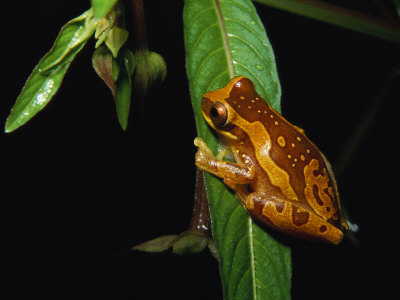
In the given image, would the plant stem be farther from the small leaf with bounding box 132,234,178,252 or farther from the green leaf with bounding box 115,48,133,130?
the small leaf with bounding box 132,234,178,252

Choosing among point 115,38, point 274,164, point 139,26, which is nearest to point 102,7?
point 115,38

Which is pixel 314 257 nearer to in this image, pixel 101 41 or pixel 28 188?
pixel 28 188

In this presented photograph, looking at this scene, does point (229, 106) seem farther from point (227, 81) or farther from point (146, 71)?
point (146, 71)

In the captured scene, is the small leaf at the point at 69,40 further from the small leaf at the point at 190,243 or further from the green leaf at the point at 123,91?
the small leaf at the point at 190,243

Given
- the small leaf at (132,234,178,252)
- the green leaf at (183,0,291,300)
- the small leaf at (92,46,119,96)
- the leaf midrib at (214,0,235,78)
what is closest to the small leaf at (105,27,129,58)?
the small leaf at (92,46,119,96)

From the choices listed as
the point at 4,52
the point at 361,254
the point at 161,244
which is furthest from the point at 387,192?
the point at 4,52

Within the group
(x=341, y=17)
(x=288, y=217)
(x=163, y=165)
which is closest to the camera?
(x=288, y=217)

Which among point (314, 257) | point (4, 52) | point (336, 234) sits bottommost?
point (314, 257)
